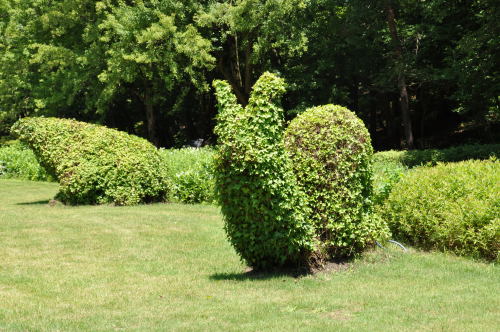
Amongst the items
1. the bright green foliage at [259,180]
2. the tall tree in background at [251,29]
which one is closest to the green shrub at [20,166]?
Result: the tall tree in background at [251,29]

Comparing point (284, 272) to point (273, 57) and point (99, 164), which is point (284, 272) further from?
point (273, 57)

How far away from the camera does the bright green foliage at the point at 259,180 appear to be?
771 centimetres

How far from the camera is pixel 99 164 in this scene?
17.3 metres

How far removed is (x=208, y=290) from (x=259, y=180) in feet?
5.20

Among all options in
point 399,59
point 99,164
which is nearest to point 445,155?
point 399,59

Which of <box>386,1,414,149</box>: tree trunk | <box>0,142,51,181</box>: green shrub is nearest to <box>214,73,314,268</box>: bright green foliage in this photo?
<box>386,1,414,149</box>: tree trunk

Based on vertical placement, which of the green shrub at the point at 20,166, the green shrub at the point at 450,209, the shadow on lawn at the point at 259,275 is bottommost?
the shadow on lawn at the point at 259,275

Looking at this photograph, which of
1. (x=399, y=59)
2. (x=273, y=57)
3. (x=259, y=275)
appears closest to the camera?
(x=259, y=275)

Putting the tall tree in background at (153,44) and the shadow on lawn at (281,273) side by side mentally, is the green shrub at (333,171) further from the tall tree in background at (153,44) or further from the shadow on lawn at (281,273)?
the tall tree in background at (153,44)

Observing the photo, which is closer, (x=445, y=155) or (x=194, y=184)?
(x=194, y=184)

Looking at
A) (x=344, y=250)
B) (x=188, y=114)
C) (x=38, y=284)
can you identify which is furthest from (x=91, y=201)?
(x=188, y=114)

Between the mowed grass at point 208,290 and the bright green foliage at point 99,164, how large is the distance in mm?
5196

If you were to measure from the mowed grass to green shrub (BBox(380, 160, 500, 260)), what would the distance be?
1.22 feet

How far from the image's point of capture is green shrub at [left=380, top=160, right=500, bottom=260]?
340 inches
